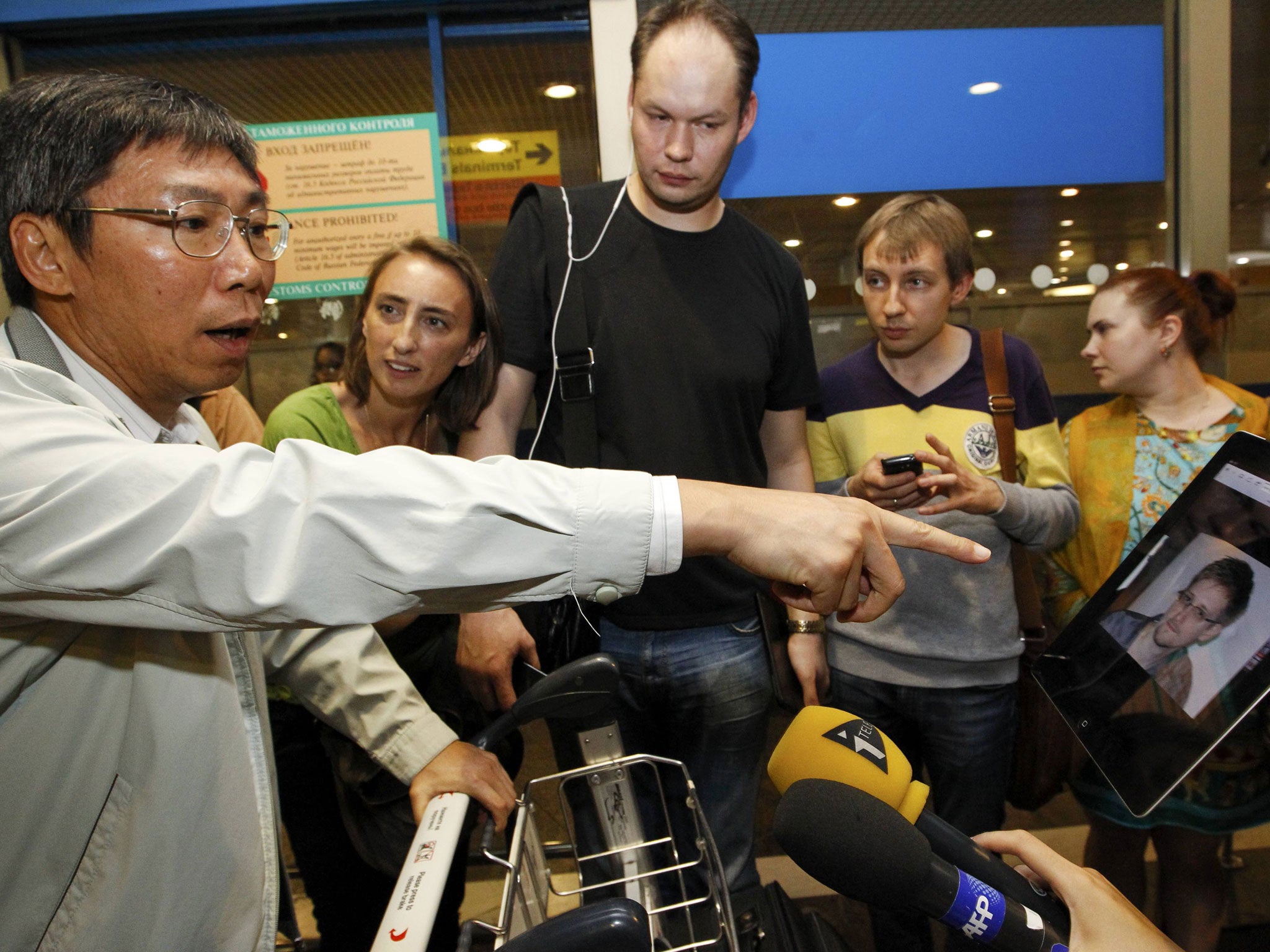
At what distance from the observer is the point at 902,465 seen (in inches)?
67.6

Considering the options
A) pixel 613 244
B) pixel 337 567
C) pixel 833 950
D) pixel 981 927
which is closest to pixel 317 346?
pixel 613 244

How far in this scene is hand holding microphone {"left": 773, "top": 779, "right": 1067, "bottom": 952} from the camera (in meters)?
0.75

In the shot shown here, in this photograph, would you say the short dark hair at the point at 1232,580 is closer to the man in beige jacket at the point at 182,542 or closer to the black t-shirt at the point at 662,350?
the man in beige jacket at the point at 182,542

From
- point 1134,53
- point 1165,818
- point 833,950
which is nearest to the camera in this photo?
point 833,950

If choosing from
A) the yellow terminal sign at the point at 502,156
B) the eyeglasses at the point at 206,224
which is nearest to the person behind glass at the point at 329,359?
the yellow terminal sign at the point at 502,156

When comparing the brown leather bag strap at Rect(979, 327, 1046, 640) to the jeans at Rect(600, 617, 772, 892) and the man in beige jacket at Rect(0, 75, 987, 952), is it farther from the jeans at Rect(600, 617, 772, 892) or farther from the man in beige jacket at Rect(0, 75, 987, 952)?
the man in beige jacket at Rect(0, 75, 987, 952)

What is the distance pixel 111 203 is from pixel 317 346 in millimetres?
1998

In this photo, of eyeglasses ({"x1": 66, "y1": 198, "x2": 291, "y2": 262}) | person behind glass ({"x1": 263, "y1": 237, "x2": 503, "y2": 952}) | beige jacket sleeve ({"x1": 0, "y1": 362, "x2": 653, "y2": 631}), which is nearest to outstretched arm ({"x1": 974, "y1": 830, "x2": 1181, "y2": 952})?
beige jacket sleeve ({"x1": 0, "y1": 362, "x2": 653, "y2": 631})

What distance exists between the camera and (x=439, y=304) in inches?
83.4

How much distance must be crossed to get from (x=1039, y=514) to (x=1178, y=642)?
3.15 ft

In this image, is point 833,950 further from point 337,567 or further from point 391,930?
point 337,567

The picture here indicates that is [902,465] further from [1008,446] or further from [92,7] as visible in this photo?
[92,7]

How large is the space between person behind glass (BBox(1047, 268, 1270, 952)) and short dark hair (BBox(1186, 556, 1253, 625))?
1249mm

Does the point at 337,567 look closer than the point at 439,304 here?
Yes
